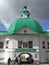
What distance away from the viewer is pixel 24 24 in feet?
151

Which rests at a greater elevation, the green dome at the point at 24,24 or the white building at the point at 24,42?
the green dome at the point at 24,24

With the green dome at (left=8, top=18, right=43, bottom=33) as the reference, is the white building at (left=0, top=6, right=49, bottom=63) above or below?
below

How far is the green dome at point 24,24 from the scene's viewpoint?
45.8 meters

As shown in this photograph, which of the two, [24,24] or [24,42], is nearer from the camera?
[24,42]

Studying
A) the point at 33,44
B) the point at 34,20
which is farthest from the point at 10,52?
the point at 34,20

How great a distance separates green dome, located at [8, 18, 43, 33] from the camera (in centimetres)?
4584

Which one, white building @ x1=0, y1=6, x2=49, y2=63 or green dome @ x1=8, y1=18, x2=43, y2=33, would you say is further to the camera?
green dome @ x1=8, y1=18, x2=43, y2=33

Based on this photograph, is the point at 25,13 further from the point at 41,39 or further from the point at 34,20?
the point at 41,39

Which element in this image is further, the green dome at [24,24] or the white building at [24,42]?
the green dome at [24,24]

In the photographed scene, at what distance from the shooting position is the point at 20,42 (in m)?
45.4

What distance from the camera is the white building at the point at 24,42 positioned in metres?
44.7

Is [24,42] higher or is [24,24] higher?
[24,24]

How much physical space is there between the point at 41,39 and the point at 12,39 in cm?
611

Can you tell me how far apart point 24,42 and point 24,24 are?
12.5 ft
